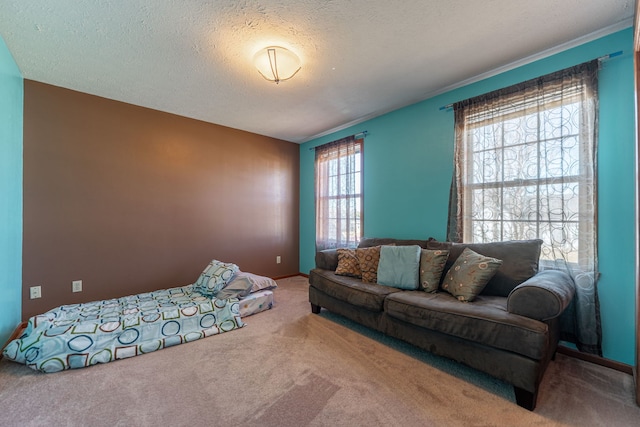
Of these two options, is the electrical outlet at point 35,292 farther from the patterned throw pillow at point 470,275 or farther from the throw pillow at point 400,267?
the patterned throw pillow at point 470,275

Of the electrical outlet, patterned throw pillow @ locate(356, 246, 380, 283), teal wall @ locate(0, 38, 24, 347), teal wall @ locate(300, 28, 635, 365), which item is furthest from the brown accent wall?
patterned throw pillow @ locate(356, 246, 380, 283)

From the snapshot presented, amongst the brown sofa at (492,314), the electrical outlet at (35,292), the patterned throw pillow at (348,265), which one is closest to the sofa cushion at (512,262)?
the brown sofa at (492,314)

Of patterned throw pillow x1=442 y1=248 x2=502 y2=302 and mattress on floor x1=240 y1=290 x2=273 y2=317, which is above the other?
patterned throw pillow x1=442 y1=248 x2=502 y2=302

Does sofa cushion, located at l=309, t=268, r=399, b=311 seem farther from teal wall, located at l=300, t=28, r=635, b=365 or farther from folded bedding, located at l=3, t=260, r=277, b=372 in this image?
teal wall, located at l=300, t=28, r=635, b=365

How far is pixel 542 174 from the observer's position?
7.24 feet

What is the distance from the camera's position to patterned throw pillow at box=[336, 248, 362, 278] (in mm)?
2832

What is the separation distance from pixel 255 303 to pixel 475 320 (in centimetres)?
217

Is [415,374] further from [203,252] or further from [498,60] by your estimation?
[203,252]

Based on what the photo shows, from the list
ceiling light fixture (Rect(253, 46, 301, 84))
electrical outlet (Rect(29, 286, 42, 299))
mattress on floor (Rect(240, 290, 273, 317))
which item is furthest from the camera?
mattress on floor (Rect(240, 290, 273, 317))

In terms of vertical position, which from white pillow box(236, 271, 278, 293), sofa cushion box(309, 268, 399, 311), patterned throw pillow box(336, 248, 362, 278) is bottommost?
white pillow box(236, 271, 278, 293)

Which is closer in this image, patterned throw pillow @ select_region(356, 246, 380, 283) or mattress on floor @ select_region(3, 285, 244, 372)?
mattress on floor @ select_region(3, 285, 244, 372)

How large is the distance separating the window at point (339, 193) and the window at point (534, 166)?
1397mm

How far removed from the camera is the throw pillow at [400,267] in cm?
240

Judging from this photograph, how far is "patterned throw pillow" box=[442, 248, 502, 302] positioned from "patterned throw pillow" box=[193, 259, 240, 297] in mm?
2263
